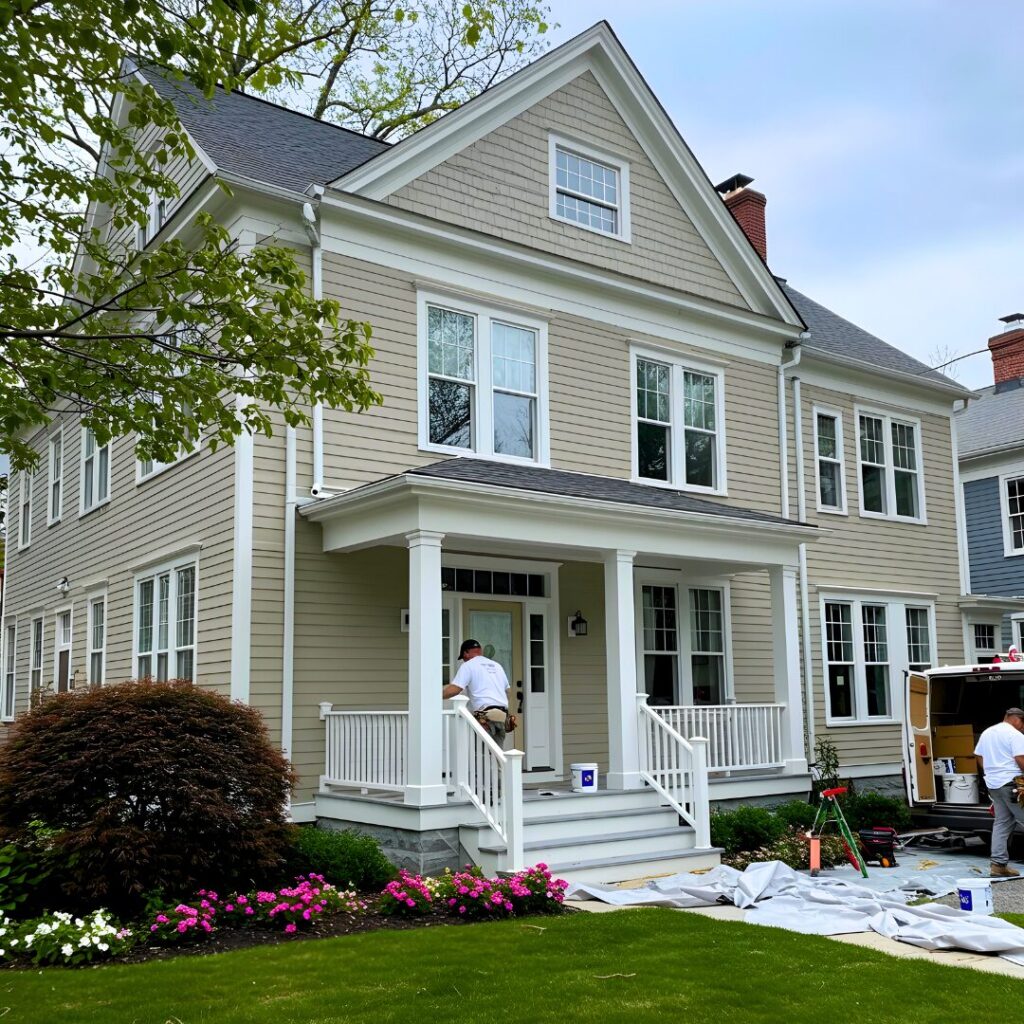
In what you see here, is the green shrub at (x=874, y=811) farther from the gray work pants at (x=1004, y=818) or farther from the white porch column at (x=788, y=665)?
the gray work pants at (x=1004, y=818)

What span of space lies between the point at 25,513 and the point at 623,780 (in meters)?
14.7

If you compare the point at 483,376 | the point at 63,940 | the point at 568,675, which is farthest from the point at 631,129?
the point at 63,940

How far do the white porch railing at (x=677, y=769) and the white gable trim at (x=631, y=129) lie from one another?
6800mm

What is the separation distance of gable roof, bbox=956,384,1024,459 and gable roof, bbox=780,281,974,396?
5.78 meters

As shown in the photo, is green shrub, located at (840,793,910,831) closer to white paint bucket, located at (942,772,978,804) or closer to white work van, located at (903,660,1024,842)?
white work van, located at (903,660,1024,842)

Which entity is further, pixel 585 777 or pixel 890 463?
pixel 890 463

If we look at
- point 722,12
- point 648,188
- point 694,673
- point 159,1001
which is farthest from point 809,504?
point 159,1001

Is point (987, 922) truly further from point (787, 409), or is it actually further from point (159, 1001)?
point (787, 409)

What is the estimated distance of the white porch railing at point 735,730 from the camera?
13234 millimetres

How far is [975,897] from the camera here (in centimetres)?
908

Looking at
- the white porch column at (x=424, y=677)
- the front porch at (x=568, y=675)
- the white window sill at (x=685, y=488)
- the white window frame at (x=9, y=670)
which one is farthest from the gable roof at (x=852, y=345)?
the white window frame at (x=9, y=670)

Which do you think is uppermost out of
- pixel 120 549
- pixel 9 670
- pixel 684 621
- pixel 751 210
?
pixel 751 210

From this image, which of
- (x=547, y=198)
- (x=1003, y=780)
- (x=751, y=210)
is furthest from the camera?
(x=751, y=210)

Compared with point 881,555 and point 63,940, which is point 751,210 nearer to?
point 881,555
